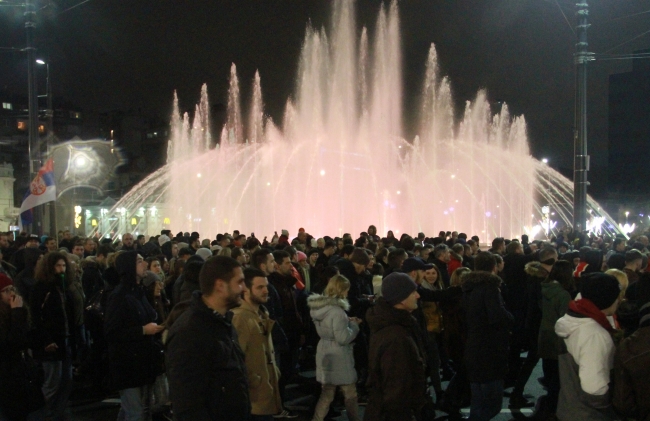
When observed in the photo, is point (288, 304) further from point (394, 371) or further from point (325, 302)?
point (394, 371)

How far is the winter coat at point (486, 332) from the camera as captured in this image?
6.17 meters

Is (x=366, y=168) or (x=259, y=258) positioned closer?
(x=259, y=258)

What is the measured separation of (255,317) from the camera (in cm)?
525

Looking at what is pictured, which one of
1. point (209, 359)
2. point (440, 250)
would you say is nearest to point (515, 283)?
point (440, 250)

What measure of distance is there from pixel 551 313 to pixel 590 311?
3.36 metres

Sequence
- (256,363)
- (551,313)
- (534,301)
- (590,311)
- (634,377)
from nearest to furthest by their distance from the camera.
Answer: (634,377) < (590,311) < (256,363) < (551,313) < (534,301)

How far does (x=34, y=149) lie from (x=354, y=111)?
1808 cm

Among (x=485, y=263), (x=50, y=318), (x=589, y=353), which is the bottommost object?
(x=50, y=318)

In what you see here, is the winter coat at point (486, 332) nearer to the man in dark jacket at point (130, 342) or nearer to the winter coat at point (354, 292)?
the winter coat at point (354, 292)

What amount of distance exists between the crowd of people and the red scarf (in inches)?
0.5

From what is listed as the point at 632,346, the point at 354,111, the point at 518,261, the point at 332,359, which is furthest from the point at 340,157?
the point at 632,346

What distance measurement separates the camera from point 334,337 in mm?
6609

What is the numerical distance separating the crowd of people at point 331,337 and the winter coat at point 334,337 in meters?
0.02

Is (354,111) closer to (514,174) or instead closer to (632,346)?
(514,174)
